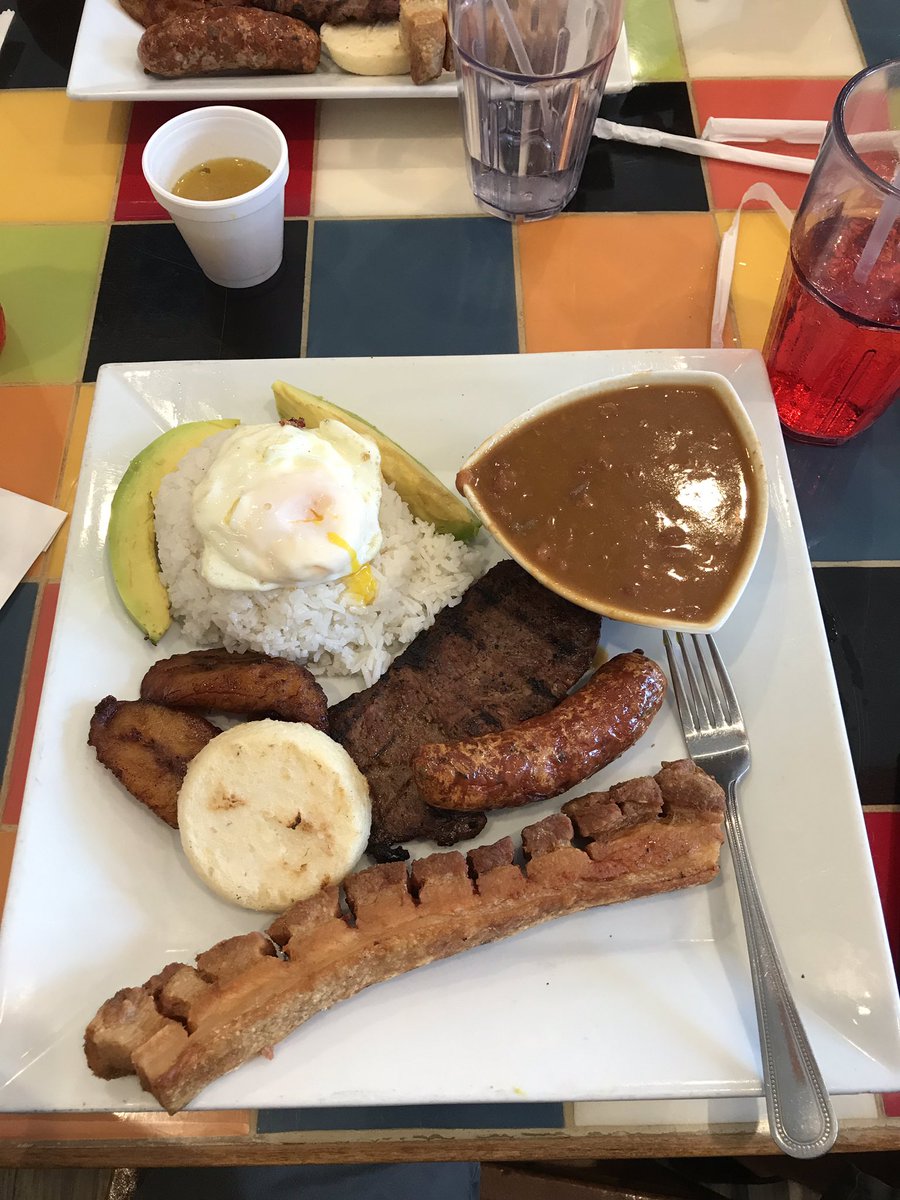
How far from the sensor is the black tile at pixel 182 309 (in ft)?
A: 9.00

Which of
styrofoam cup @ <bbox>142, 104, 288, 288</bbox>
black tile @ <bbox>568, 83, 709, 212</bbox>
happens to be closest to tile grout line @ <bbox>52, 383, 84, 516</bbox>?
styrofoam cup @ <bbox>142, 104, 288, 288</bbox>

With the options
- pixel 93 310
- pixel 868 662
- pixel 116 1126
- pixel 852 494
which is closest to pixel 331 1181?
pixel 116 1126

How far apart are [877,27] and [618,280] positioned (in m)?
1.75

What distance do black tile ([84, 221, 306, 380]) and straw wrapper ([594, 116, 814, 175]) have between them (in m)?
1.18

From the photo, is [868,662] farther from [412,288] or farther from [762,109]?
[762,109]

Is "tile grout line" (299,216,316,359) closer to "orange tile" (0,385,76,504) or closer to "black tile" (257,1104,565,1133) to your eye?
"orange tile" (0,385,76,504)

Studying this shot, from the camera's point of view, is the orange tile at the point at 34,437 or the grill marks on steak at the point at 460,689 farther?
the orange tile at the point at 34,437

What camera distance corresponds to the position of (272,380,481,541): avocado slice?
7.21 ft

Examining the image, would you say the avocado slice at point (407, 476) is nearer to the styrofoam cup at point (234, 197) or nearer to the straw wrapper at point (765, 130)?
the styrofoam cup at point (234, 197)

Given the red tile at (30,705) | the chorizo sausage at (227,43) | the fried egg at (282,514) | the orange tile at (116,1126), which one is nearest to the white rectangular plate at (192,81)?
the chorizo sausage at (227,43)

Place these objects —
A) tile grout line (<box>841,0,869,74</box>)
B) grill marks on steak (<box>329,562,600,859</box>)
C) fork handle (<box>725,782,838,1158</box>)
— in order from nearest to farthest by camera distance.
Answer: fork handle (<box>725,782,838,1158</box>) < grill marks on steak (<box>329,562,600,859</box>) < tile grout line (<box>841,0,869,74</box>)

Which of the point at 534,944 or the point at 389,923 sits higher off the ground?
the point at 389,923

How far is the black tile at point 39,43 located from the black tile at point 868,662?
3.46 m

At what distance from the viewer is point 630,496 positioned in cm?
Result: 200
